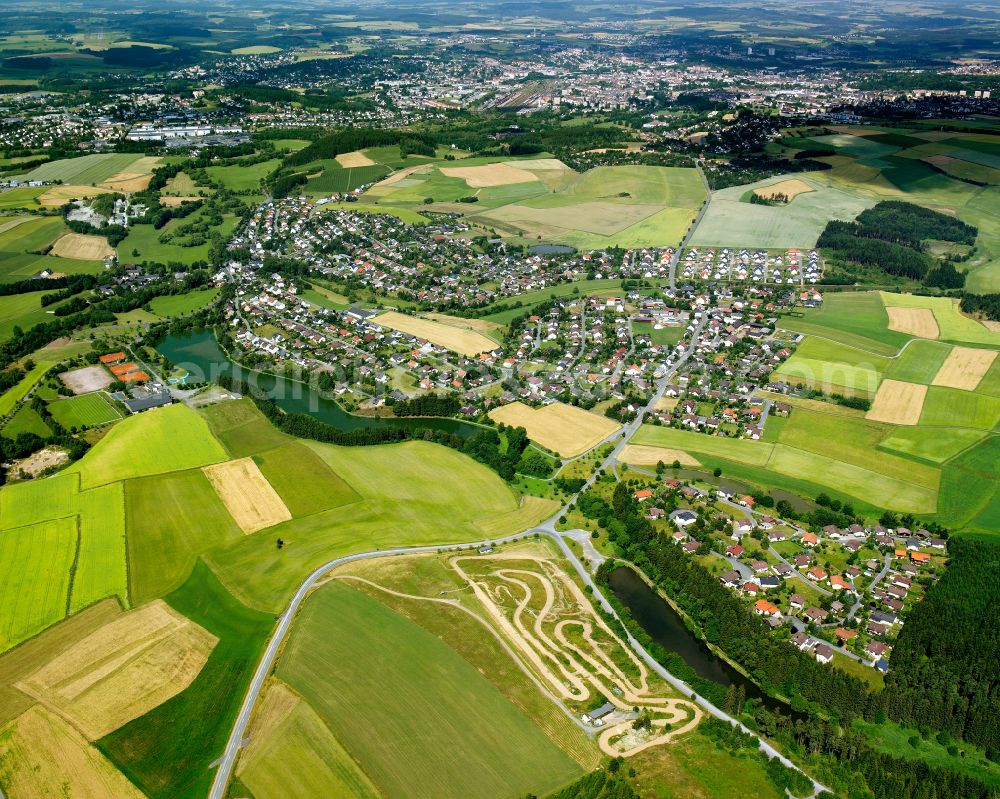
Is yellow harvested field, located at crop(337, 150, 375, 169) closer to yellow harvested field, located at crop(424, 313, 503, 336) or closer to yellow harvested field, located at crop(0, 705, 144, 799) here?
yellow harvested field, located at crop(424, 313, 503, 336)

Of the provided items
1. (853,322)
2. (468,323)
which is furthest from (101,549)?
(853,322)

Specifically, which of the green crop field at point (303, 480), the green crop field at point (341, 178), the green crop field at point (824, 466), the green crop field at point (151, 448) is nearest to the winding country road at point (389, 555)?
the green crop field at point (824, 466)

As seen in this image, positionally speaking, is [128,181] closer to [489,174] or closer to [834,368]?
[489,174]

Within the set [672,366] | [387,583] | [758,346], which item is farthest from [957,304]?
[387,583]

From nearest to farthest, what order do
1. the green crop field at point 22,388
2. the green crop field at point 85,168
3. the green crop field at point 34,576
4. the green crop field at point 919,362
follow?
1. the green crop field at point 34,576
2. the green crop field at point 22,388
3. the green crop field at point 919,362
4. the green crop field at point 85,168

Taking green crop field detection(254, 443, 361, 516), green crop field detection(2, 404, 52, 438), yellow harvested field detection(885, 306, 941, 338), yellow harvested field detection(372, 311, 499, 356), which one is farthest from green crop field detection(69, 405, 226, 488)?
yellow harvested field detection(885, 306, 941, 338)

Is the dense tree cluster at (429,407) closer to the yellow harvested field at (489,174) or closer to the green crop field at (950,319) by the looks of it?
the green crop field at (950,319)
